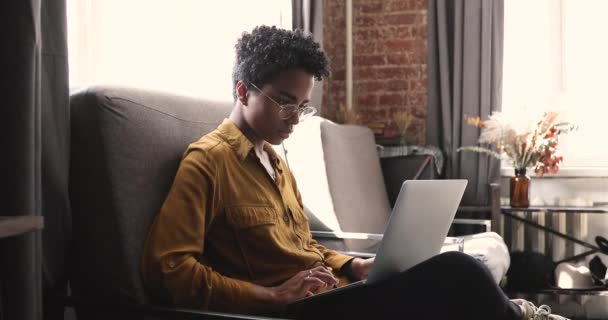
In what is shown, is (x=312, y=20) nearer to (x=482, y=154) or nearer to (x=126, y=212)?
(x=482, y=154)

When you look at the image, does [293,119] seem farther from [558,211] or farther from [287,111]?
[558,211]

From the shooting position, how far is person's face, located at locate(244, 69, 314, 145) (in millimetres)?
1775

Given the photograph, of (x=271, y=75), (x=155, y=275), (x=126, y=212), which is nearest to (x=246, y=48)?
(x=271, y=75)

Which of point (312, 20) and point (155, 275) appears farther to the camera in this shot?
point (312, 20)

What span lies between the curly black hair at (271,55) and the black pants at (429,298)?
610mm

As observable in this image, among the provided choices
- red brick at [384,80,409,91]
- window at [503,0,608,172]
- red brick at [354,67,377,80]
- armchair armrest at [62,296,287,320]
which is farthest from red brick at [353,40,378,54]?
armchair armrest at [62,296,287,320]

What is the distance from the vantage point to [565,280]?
3377 millimetres

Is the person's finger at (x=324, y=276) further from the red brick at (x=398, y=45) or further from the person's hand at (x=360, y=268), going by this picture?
the red brick at (x=398, y=45)

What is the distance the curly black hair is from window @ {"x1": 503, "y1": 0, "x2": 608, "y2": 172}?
242cm

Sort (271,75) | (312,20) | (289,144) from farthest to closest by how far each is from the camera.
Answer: (312,20) → (289,144) → (271,75)

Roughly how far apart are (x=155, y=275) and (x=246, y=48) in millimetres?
675

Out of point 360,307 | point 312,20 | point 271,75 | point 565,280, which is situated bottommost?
point 565,280

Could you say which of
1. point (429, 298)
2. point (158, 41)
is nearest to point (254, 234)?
point (429, 298)

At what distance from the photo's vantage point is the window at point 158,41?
2475 mm
